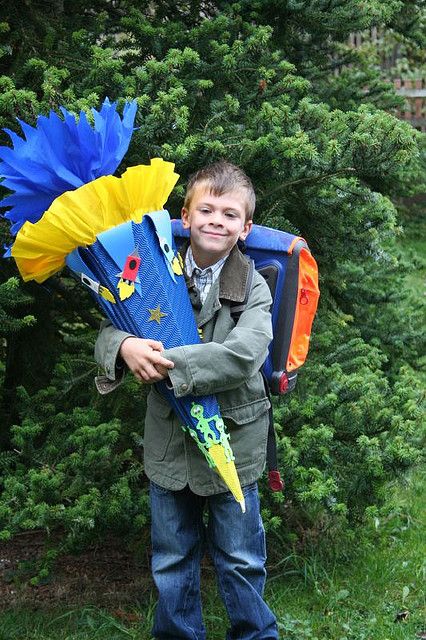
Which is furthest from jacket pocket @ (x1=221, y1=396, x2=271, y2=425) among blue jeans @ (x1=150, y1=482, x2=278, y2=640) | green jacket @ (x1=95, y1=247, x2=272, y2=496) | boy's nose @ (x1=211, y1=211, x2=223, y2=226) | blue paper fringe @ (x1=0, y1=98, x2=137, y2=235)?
blue paper fringe @ (x1=0, y1=98, x2=137, y2=235)

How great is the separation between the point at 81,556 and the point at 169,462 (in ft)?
5.03

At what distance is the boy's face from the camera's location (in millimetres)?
2934

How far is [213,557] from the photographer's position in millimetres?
3119

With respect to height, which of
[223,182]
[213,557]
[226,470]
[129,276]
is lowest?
[213,557]

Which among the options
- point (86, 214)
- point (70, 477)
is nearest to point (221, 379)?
point (86, 214)

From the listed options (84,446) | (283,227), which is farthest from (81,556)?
(283,227)

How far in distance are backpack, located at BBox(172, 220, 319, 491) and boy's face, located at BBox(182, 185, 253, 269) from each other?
0.15 metres

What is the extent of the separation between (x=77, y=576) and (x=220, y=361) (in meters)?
1.82

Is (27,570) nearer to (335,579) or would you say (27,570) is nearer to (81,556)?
(81,556)

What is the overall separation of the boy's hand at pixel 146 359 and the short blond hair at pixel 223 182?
53 centimetres

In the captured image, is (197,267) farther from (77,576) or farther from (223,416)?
(77,576)

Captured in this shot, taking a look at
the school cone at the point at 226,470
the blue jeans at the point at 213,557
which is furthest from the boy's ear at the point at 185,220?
the blue jeans at the point at 213,557

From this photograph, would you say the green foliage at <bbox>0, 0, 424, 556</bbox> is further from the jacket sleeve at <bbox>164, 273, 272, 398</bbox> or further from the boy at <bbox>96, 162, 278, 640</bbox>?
the jacket sleeve at <bbox>164, 273, 272, 398</bbox>

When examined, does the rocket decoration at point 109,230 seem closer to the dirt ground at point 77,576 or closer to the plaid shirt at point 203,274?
the plaid shirt at point 203,274
